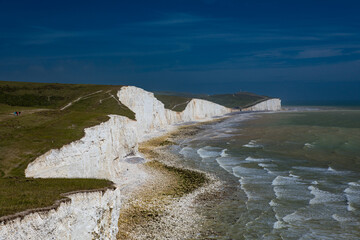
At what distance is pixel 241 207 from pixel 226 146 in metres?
27.3

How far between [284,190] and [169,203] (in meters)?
11.3

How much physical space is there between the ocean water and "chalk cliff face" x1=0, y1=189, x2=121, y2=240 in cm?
749

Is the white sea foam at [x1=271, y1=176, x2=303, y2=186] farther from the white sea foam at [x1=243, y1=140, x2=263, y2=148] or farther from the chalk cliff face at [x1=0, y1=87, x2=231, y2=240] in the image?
the white sea foam at [x1=243, y1=140, x2=263, y2=148]

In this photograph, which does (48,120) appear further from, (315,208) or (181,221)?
(315,208)

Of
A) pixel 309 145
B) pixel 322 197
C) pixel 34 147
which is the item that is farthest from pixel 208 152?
pixel 34 147

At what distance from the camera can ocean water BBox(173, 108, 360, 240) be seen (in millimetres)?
19844

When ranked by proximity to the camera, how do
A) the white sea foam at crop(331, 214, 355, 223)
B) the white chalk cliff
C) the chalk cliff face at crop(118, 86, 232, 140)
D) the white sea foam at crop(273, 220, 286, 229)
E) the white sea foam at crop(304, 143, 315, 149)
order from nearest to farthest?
the white chalk cliff → the white sea foam at crop(273, 220, 286, 229) → the white sea foam at crop(331, 214, 355, 223) → the white sea foam at crop(304, 143, 315, 149) → the chalk cliff face at crop(118, 86, 232, 140)

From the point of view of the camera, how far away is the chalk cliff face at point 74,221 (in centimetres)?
1082

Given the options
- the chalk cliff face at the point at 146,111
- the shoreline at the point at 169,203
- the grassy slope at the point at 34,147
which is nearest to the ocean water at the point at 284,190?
the shoreline at the point at 169,203

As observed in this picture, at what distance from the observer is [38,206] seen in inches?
467

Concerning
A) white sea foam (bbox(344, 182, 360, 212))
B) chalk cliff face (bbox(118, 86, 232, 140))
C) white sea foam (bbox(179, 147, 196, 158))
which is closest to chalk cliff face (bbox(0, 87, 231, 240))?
white sea foam (bbox(179, 147, 196, 158))

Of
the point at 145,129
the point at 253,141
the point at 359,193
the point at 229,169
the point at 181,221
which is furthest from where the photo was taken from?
the point at 145,129

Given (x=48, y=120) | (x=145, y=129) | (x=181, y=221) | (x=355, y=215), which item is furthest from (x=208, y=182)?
(x=145, y=129)

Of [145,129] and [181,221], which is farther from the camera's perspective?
[145,129]
